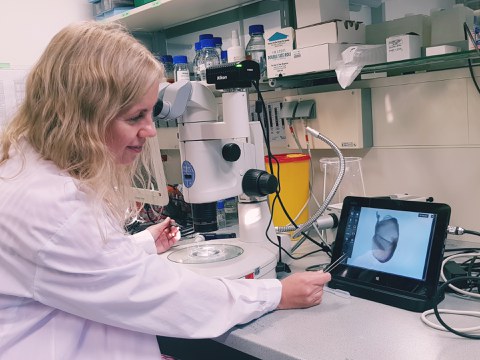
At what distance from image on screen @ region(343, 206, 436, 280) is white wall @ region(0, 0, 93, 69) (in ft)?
5.01

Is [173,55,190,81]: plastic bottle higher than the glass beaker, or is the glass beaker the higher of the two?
[173,55,190,81]: plastic bottle

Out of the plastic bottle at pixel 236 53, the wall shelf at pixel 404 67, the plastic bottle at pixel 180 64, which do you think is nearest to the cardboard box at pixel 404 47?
the wall shelf at pixel 404 67

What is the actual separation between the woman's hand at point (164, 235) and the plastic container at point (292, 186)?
38 cm

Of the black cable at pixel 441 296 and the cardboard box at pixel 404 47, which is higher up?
the cardboard box at pixel 404 47

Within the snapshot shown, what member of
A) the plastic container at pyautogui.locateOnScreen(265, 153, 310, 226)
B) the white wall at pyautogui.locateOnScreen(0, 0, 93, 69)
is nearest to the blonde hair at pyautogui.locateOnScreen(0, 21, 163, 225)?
the plastic container at pyautogui.locateOnScreen(265, 153, 310, 226)

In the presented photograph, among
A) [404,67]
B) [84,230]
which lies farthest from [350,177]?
[84,230]

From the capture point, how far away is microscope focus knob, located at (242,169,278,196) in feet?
3.96

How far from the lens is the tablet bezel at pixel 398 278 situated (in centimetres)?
96

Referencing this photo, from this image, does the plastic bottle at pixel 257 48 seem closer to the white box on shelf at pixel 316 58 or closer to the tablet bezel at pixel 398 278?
the white box on shelf at pixel 316 58

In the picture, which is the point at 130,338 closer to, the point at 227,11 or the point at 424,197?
the point at 424,197

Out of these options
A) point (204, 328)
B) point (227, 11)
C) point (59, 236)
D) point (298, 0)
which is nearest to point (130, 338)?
point (204, 328)

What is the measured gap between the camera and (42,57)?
0.87 metres

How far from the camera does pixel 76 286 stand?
782 mm

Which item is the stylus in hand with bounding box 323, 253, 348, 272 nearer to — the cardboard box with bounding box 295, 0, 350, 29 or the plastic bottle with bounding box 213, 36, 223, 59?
the cardboard box with bounding box 295, 0, 350, 29
